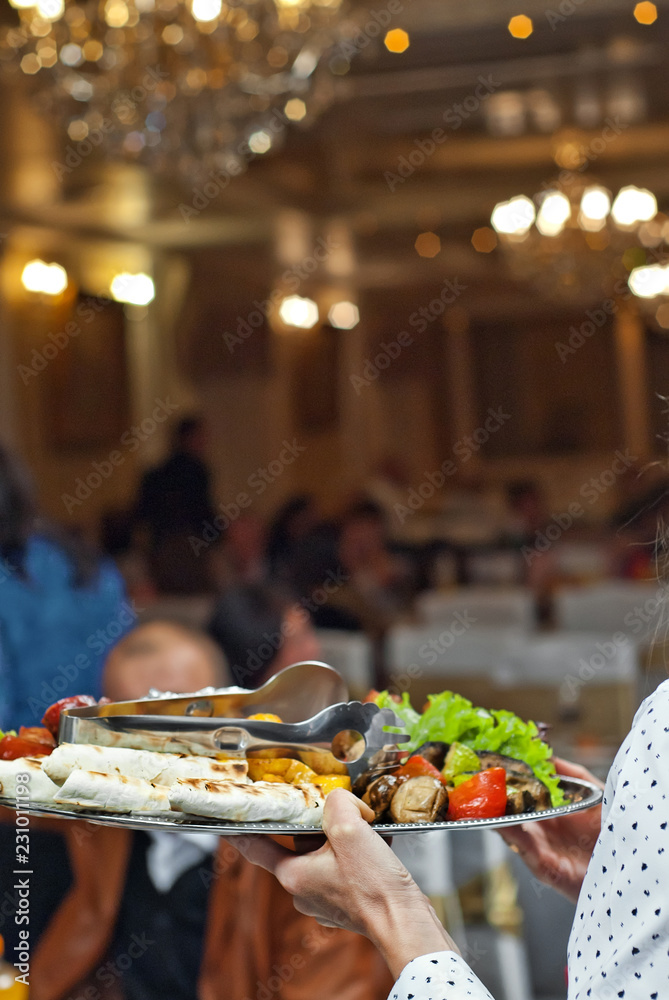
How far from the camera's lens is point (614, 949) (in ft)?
2.92

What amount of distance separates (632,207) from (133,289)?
13.6ft

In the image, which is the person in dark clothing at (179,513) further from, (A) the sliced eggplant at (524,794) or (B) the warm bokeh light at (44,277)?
(A) the sliced eggplant at (524,794)

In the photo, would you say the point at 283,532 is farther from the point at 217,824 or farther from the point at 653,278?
the point at 217,824

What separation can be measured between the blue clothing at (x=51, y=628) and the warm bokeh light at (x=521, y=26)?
16.9 feet

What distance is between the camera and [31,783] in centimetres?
113

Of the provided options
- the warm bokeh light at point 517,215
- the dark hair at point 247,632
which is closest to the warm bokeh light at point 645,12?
the warm bokeh light at point 517,215

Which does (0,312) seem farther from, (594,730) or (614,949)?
(614,949)

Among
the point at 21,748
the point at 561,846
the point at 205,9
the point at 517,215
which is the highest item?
the point at 517,215

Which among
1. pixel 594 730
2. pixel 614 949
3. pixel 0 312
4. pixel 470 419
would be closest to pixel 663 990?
pixel 614 949

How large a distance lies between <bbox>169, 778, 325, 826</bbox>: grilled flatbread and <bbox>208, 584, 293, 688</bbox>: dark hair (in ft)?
6.08

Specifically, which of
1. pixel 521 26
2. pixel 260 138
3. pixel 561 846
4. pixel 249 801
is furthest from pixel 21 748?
pixel 521 26

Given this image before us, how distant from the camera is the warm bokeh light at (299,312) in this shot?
9.55 m

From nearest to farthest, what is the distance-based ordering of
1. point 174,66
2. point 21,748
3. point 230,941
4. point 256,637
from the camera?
point 21,748 → point 230,941 → point 174,66 → point 256,637

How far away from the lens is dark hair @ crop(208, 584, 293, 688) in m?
3.19
